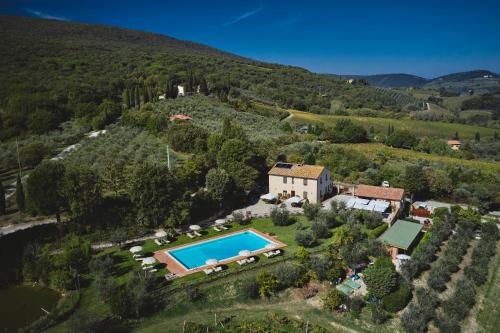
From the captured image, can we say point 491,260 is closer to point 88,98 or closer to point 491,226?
point 491,226

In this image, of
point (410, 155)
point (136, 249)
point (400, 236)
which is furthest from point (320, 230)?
point (410, 155)

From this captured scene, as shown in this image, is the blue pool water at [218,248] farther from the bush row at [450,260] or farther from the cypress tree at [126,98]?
the cypress tree at [126,98]

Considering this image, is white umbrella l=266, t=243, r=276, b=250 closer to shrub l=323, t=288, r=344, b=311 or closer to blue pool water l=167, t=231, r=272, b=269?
blue pool water l=167, t=231, r=272, b=269

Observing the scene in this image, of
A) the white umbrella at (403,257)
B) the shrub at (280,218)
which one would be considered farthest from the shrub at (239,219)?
the white umbrella at (403,257)

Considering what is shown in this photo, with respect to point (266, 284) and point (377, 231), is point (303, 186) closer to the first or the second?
point (377, 231)

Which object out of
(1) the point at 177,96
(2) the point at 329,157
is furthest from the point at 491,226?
(1) the point at 177,96
